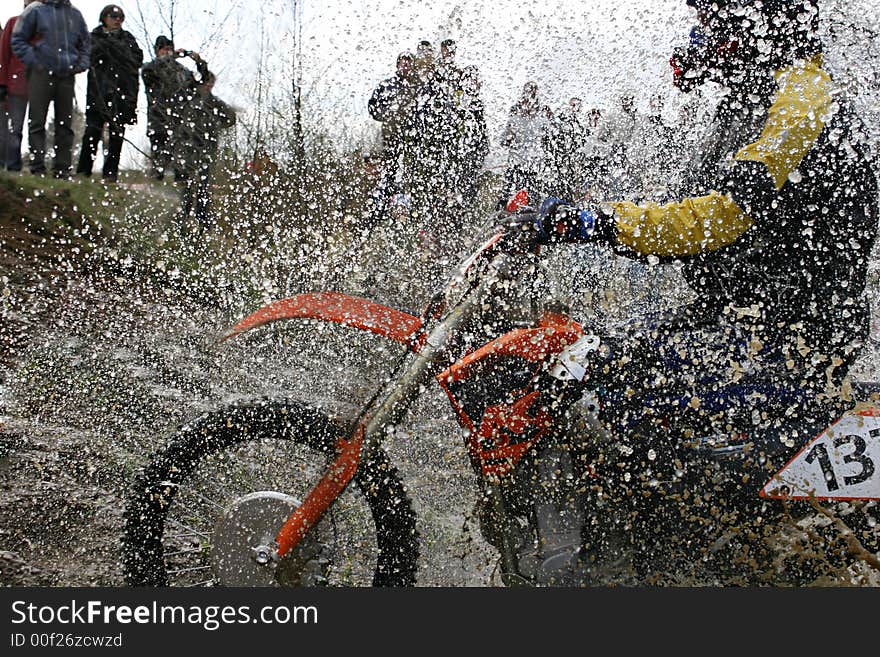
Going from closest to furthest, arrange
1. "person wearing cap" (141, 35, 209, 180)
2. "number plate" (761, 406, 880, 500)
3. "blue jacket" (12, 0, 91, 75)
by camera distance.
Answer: "number plate" (761, 406, 880, 500) → "blue jacket" (12, 0, 91, 75) → "person wearing cap" (141, 35, 209, 180)

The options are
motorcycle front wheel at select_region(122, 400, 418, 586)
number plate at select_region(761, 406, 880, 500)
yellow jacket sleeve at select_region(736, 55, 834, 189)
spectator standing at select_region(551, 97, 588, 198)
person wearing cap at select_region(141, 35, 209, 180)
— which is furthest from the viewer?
person wearing cap at select_region(141, 35, 209, 180)

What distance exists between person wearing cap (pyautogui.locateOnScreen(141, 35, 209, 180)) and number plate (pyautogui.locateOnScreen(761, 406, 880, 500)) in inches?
200

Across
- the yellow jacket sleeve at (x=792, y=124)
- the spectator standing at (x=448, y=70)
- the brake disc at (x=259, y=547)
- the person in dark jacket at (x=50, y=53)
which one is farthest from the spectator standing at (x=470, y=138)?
the person in dark jacket at (x=50, y=53)

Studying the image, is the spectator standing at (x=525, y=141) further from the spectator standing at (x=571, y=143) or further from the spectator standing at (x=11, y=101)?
the spectator standing at (x=11, y=101)

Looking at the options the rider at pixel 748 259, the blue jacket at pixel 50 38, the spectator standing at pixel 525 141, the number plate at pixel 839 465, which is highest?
the blue jacket at pixel 50 38

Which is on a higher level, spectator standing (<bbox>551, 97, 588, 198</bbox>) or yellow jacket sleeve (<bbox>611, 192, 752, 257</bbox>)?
spectator standing (<bbox>551, 97, 588, 198</bbox>)

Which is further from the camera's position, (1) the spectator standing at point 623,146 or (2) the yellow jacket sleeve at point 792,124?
(1) the spectator standing at point 623,146

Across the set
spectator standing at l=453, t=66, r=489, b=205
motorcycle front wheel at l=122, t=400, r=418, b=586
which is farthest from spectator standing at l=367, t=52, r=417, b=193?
motorcycle front wheel at l=122, t=400, r=418, b=586

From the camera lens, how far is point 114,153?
19.8 ft

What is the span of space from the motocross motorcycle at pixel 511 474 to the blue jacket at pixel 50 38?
392 cm

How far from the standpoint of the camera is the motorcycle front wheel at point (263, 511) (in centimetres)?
252

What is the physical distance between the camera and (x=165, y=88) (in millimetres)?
5871

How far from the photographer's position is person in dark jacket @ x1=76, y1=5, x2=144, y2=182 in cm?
572

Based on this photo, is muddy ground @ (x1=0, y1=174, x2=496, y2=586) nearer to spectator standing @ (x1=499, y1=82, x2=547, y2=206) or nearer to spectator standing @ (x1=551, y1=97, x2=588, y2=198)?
spectator standing @ (x1=499, y1=82, x2=547, y2=206)
